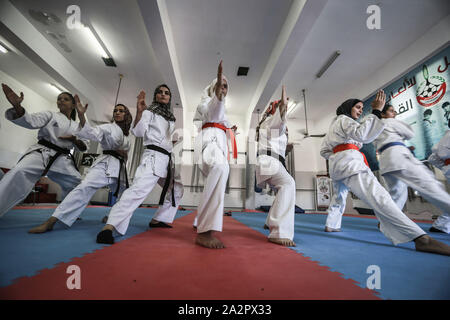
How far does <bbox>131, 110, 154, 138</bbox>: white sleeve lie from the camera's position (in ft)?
7.00

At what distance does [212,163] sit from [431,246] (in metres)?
2.01

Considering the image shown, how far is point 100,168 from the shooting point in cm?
242

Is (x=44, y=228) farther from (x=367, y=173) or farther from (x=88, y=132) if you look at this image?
(x=367, y=173)

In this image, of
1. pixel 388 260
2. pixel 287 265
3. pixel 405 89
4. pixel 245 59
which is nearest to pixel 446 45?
pixel 405 89

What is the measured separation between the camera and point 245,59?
19.7ft

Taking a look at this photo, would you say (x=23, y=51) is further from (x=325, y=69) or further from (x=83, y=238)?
(x=325, y=69)

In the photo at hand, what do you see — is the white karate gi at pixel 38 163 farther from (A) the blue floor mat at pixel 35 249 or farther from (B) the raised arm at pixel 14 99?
(A) the blue floor mat at pixel 35 249

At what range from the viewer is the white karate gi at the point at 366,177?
1796mm

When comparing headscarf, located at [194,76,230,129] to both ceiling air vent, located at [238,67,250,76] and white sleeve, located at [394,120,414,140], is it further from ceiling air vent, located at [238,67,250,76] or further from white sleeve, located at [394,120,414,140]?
ceiling air vent, located at [238,67,250,76]

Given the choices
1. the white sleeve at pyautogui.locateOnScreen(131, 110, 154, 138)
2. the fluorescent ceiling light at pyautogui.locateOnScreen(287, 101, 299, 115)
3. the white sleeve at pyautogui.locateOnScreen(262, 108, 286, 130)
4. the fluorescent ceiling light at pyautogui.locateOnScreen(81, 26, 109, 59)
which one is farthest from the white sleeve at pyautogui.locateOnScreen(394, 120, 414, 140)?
the fluorescent ceiling light at pyautogui.locateOnScreen(81, 26, 109, 59)

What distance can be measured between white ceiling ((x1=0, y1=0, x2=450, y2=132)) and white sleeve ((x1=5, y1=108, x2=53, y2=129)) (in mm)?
2871

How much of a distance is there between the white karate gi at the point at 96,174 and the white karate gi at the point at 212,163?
3.90ft

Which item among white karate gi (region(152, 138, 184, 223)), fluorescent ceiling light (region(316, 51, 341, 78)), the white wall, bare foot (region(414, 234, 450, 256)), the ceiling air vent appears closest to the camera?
bare foot (region(414, 234, 450, 256))

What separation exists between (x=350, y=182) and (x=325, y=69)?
5.38 metres
